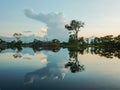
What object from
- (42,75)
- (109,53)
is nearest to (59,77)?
(42,75)

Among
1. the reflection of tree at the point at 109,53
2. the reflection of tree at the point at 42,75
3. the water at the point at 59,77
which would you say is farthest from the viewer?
the reflection of tree at the point at 109,53

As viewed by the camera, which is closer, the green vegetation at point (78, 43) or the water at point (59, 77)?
the water at point (59, 77)

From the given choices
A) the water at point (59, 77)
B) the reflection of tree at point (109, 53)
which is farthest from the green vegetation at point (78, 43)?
the water at point (59, 77)

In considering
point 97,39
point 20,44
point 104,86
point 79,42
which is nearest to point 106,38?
point 97,39

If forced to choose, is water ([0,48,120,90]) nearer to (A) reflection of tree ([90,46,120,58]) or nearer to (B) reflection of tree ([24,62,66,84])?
(B) reflection of tree ([24,62,66,84])

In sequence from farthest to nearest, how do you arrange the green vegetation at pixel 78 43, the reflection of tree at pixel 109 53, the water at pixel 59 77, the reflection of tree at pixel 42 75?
the green vegetation at pixel 78 43
the reflection of tree at pixel 109 53
the reflection of tree at pixel 42 75
the water at pixel 59 77

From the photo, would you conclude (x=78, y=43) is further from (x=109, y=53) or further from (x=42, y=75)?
(x=42, y=75)

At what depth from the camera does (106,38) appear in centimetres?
13875

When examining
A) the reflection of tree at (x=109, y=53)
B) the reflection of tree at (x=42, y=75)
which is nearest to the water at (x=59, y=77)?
the reflection of tree at (x=42, y=75)

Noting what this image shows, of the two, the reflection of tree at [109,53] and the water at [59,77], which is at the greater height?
the reflection of tree at [109,53]

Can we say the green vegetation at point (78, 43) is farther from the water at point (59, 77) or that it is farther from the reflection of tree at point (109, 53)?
the water at point (59, 77)

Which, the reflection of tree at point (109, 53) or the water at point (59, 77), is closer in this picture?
the water at point (59, 77)

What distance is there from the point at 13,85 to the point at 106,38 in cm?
12483

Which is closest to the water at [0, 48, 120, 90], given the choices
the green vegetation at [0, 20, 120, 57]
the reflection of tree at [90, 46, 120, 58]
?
the reflection of tree at [90, 46, 120, 58]
